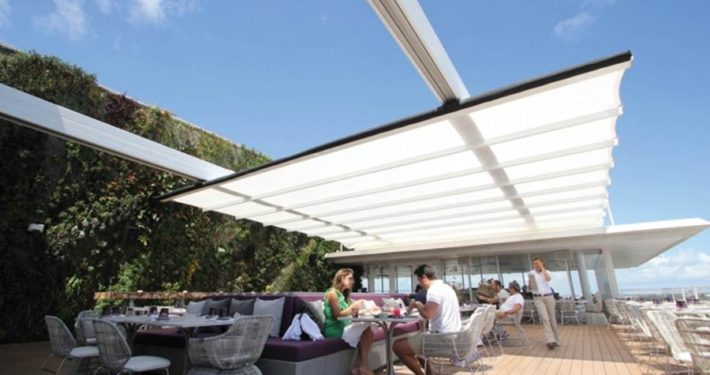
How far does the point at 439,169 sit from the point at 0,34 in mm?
A: 10867

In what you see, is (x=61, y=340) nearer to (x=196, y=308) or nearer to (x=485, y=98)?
(x=196, y=308)

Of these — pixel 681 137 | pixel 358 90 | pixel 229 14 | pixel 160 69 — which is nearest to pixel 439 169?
pixel 358 90

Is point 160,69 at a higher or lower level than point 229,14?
higher

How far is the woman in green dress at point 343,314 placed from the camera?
13.1 feet

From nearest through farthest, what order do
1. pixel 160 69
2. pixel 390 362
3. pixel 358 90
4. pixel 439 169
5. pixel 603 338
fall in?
pixel 390 362 → pixel 439 169 → pixel 603 338 → pixel 358 90 → pixel 160 69

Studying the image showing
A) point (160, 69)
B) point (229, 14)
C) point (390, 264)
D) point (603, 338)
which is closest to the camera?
point (229, 14)

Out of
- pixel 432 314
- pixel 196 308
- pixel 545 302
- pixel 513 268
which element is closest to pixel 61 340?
pixel 196 308

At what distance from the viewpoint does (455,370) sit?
4.73 m

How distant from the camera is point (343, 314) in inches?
155

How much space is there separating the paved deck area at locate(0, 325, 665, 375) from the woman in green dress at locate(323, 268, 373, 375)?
34.6 inches

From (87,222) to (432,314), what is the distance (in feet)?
28.5

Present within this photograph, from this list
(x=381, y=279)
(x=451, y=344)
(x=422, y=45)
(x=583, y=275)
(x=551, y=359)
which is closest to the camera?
(x=422, y=45)

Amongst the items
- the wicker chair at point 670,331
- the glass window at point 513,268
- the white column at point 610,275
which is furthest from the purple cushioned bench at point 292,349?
the white column at point 610,275

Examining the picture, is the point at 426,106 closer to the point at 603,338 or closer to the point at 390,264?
the point at 603,338
